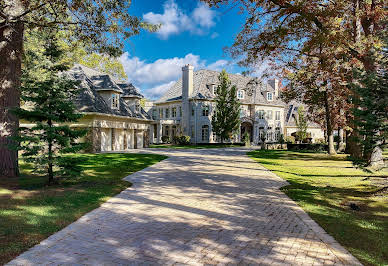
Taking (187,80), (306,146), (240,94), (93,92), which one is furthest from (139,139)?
(240,94)

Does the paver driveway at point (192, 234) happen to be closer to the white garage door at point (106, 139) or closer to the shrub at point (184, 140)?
the white garage door at point (106, 139)

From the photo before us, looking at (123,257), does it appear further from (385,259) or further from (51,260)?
(385,259)

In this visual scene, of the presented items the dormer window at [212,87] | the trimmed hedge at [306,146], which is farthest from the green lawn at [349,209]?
the dormer window at [212,87]

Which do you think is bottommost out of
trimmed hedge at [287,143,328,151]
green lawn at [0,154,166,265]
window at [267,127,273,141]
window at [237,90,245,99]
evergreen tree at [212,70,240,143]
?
green lawn at [0,154,166,265]

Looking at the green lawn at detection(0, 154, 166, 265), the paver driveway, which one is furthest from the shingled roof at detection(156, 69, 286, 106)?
the paver driveway

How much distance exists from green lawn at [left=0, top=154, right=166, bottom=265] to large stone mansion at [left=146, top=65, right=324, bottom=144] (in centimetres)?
2824

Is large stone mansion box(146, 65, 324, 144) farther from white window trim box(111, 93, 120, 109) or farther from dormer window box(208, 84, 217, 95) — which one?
white window trim box(111, 93, 120, 109)

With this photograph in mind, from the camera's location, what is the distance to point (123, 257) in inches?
158

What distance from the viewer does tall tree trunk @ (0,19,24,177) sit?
9617 mm

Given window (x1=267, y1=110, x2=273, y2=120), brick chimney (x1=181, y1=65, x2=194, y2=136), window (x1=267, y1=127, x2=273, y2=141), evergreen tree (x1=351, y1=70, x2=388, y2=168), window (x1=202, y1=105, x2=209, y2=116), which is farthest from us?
window (x1=267, y1=127, x2=273, y2=141)

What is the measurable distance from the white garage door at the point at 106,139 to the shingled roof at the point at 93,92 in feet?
5.88

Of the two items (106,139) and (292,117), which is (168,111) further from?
(292,117)

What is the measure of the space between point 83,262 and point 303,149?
3015 centimetres

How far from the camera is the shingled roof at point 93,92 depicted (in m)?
21.3
